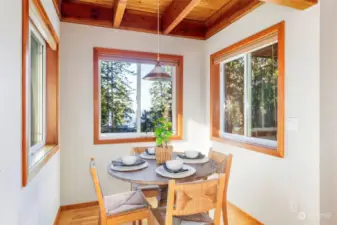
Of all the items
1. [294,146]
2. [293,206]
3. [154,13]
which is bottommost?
[293,206]

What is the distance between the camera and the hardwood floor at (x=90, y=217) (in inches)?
99.3

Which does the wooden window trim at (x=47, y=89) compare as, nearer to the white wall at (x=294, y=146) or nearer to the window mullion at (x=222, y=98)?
the white wall at (x=294, y=146)

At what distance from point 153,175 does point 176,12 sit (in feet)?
6.84

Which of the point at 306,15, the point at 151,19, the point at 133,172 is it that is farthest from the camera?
the point at 151,19

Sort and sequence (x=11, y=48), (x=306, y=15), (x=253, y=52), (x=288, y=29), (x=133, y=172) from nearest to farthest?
(x=11, y=48) < (x=133, y=172) < (x=306, y=15) < (x=288, y=29) < (x=253, y=52)

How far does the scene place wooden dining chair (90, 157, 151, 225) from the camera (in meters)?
1.67

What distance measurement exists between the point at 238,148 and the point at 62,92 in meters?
2.43

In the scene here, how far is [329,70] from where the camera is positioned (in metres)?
1.84

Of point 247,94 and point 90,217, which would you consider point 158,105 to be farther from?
point 90,217

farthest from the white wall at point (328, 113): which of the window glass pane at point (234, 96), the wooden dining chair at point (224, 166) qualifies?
the window glass pane at point (234, 96)

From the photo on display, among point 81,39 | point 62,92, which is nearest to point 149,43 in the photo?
point 81,39

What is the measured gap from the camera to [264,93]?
2592mm

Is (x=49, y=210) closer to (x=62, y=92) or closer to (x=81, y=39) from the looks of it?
(x=62, y=92)

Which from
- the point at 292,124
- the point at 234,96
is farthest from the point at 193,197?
the point at 234,96
